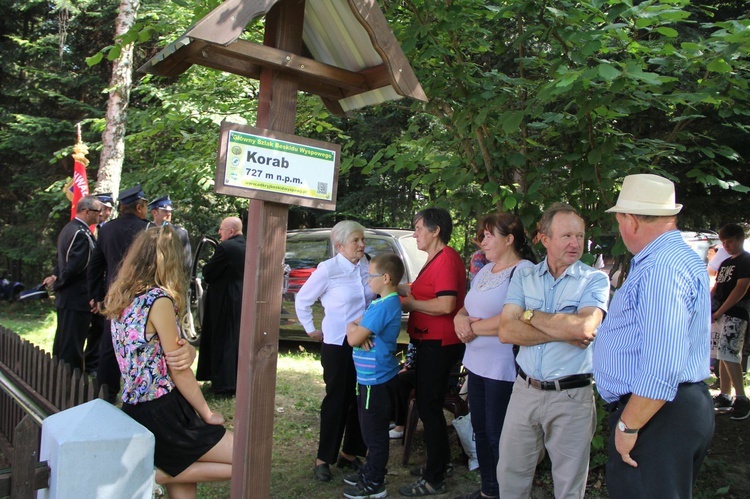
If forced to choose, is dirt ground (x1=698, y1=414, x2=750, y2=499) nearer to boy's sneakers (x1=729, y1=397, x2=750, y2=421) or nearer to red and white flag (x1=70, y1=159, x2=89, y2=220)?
boy's sneakers (x1=729, y1=397, x2=750, y2=421)

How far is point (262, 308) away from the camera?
106 inches

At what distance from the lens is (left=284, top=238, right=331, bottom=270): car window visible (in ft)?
28.2

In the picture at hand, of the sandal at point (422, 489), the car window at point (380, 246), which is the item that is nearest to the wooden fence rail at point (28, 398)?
the sandal at point (422, 489)

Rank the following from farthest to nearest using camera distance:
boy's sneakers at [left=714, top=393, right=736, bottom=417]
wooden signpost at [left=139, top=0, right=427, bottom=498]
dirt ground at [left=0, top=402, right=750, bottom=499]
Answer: boy's sneakers at [left=714, top=393, right=736, bottom=417], dirt ground at [left=0, top=402, right=750, bottom=499], wooden signpost at [left=139, top=0, right=427, bottom=498]

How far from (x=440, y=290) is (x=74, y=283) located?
13.2 ft

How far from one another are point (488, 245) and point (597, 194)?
1.17 meters

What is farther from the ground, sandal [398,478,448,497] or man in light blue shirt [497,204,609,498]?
man in light blue shirt [497,204,609,498]

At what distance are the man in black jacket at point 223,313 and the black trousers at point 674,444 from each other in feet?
14.4

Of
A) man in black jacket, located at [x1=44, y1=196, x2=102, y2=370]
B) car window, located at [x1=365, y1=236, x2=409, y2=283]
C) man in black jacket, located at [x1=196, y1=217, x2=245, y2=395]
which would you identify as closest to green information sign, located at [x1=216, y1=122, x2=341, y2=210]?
man in black jacket, located at [x1=196, y1=217, x2=245, y2=395]

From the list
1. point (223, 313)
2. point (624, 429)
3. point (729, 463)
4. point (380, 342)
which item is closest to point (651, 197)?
point (624, 429)

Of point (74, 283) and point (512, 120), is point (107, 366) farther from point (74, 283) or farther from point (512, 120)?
point (512, 120)

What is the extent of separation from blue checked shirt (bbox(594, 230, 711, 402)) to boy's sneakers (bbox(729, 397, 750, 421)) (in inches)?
176

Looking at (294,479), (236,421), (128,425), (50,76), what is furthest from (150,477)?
(50,76)

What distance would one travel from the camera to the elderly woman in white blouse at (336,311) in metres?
4.33
